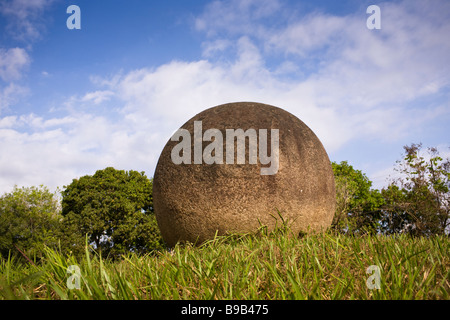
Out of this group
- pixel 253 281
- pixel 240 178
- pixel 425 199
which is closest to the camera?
pixel 253 281

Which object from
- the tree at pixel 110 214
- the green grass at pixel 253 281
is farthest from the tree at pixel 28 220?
the green grass at pixel 253 281

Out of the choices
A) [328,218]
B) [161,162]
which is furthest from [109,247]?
[328,218]

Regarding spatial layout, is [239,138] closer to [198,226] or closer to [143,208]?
[198,226]

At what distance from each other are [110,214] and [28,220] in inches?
167

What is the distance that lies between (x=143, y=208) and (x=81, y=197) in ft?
11.6

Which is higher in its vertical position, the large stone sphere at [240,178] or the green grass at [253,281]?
the large stone sphere at [240,178]

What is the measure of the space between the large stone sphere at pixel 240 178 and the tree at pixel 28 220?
455 inches

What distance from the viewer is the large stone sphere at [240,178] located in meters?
5.26

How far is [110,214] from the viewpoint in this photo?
720 inches

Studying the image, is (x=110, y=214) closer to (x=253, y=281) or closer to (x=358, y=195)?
(x=358, y=195)

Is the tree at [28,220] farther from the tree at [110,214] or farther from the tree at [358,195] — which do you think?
the tree at [358,195]

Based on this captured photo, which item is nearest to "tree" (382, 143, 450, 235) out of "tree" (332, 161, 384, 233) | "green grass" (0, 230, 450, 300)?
"tree" (332, 161, 384, 233)

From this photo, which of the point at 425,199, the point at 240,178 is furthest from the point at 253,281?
the point at 425,199

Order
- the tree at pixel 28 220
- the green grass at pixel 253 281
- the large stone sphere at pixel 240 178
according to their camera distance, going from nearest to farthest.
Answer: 1. the green grass at pixel 253 281
2. the large stone sphere at pixel 240 178
3. the tree at pixel 28 220
